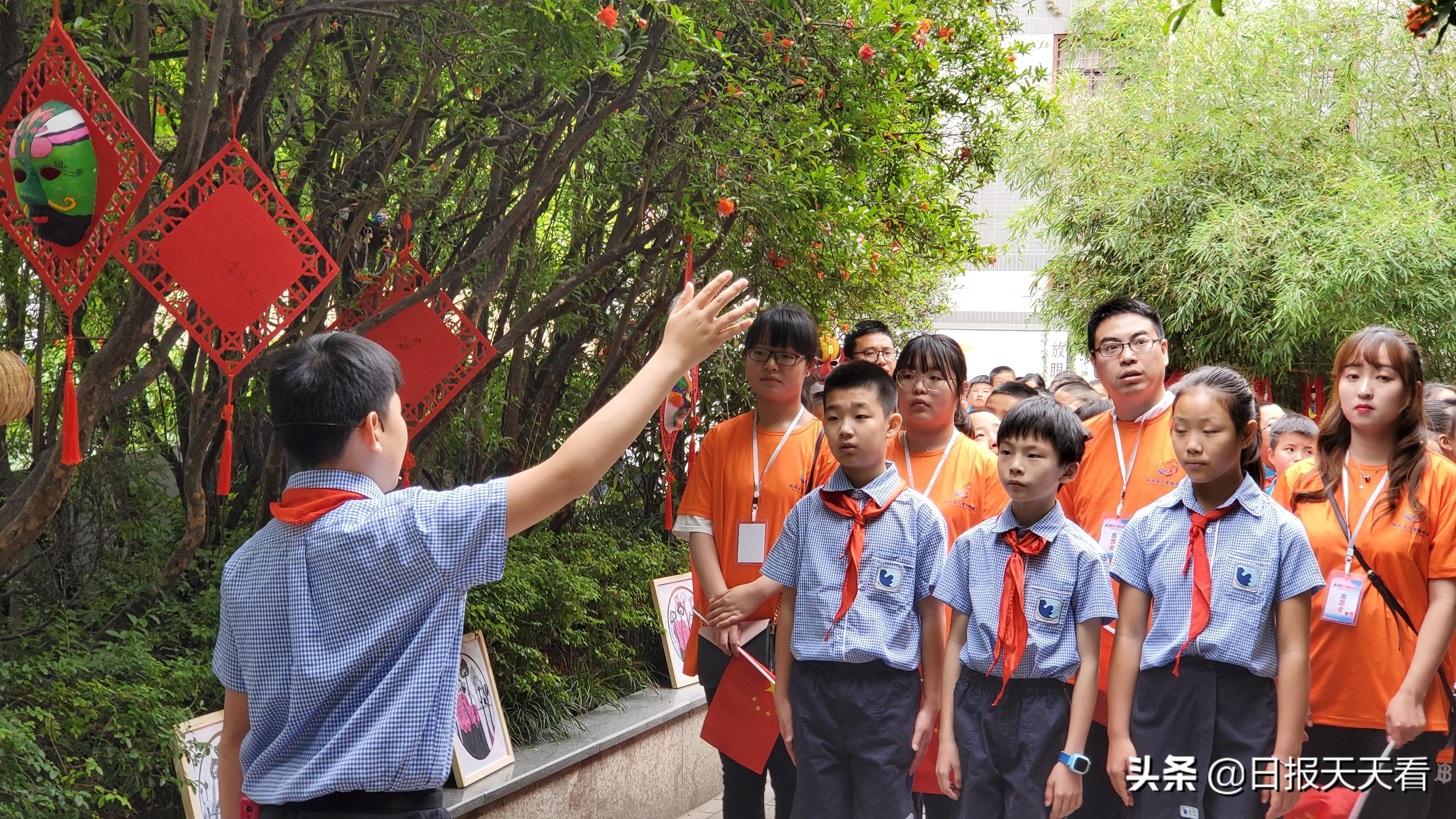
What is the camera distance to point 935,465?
3.53 m

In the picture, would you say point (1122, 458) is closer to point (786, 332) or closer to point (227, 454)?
point (786, 332)

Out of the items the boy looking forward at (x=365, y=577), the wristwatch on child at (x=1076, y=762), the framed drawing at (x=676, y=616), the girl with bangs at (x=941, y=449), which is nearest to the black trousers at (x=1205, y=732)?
the wristwatch on child at (x=1076, y=762)

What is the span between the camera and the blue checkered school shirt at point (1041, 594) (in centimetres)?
288

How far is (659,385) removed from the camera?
1810 mm

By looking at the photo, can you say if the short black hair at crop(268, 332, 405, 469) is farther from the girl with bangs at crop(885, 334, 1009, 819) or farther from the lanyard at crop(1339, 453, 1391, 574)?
the lanyard at crop(1339, 453, 1391, 574)

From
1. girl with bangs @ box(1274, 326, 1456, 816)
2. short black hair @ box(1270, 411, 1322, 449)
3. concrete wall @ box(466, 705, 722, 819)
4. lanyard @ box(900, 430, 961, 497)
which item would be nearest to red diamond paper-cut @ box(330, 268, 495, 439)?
concrete wall @ box(466, 705, 722, 819)

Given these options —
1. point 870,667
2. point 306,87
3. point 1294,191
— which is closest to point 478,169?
point 306,87

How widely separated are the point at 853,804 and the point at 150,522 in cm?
291

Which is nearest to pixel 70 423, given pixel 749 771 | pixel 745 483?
pixel 745 483

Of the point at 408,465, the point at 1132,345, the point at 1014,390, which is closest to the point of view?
the point at 1132,345

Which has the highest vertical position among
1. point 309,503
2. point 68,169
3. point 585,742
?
point 68,169

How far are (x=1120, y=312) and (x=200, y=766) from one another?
9.21 ft

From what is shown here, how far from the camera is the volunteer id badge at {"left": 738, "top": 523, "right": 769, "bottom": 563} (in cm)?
346

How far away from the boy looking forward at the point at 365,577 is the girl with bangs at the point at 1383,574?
2111 millimetres
